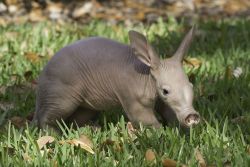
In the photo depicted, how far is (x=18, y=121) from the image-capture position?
4.44 meters

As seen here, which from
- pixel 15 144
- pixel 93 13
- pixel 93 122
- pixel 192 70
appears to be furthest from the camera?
pixel 93 13

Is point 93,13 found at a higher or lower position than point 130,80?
lower

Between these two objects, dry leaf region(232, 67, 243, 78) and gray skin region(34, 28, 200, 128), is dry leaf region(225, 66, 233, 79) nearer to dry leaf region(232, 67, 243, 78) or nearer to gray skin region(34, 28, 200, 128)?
dry leaf region(232, 67, 243, 78)

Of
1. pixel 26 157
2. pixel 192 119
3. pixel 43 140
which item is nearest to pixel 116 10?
pixel 43 140

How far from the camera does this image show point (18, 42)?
6574 mm

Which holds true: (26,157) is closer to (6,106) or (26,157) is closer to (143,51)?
(143,51)

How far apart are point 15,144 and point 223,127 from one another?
1.17m

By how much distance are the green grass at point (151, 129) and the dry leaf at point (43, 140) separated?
4 centimetres

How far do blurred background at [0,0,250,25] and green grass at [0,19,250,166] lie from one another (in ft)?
5.31

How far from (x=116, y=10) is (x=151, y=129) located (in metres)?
5.75

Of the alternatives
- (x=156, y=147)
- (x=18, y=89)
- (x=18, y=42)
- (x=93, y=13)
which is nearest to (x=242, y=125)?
(x=156, y=147)

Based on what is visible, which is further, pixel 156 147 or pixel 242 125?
pixel 242 125

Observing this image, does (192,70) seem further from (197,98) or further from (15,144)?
(15,144)

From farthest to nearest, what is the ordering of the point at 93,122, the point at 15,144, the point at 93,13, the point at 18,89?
the point at 93,13 < the point at 18,89 < the point at 93,122 < the point at 15,144
